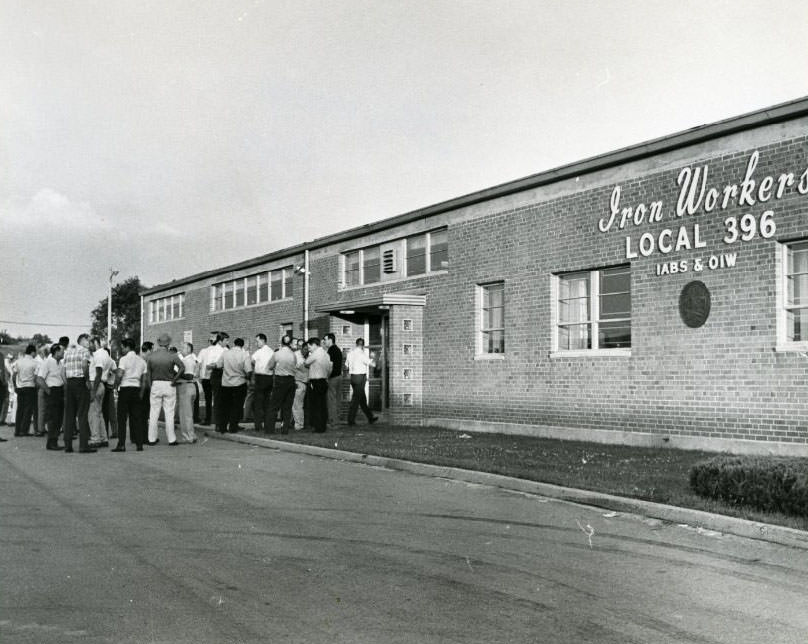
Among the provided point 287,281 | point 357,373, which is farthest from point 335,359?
point 287,281

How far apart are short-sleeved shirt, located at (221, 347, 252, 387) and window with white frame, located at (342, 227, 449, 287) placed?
17.0 ft

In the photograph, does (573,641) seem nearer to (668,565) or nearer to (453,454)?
(668,565)

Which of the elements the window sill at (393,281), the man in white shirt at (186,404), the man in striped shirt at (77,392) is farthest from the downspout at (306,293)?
the man in striped shirt at (77,392)

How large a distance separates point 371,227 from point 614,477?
1364cm

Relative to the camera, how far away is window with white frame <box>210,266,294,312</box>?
94.2ft

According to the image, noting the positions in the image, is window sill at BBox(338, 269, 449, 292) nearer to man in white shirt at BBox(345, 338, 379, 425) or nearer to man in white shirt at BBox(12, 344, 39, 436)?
man in white shirt at BBox(345, 338, 379, 425)

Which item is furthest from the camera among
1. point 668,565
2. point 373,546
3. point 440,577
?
point 373,546

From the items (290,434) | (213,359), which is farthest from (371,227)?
(290,434)

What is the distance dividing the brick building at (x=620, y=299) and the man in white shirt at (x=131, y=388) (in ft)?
21.4

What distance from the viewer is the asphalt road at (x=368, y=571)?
480 cm

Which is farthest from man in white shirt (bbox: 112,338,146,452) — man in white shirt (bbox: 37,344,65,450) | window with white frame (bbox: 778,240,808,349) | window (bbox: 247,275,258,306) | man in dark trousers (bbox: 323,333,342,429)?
window (bbox: 247,275,258,306)

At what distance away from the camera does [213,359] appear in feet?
62.3

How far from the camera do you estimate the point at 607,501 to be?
29.0 ft

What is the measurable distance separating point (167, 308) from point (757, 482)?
3461cm
